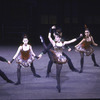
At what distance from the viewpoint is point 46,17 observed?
2473 centimetres

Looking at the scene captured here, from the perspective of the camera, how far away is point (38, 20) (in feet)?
79.7

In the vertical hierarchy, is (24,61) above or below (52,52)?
below

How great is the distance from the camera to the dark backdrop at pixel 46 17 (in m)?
23.9

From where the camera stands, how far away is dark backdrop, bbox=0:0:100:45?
78.4ft

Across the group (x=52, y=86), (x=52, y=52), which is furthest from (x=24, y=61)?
(x=52, y=86)

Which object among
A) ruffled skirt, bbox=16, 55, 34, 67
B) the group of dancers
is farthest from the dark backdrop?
ruffled skirt, bbox=16, 55, 34, 67

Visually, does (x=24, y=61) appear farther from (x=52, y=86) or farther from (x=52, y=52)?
(x=52, y=86)

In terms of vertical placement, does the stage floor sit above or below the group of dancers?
below

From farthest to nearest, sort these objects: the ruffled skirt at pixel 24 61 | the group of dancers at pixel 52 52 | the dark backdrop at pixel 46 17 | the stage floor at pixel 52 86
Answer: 1. the dark backdrop at pixel 46 17
2. the ruffled skirt at pixel 24 61
3. the group of dancers at pixel 52 52
4. the stage floor at pixel 52 86

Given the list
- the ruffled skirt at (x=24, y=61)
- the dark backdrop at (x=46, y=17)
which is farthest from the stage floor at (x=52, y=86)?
the dark backdrop at (x=46, y=17)

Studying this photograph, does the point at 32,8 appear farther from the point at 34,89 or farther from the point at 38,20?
the point at 34,89

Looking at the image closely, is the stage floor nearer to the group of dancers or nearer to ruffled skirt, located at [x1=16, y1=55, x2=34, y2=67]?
the group of dancers

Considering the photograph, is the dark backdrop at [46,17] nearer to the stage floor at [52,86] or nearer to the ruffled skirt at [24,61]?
the stage floor at [52,86]

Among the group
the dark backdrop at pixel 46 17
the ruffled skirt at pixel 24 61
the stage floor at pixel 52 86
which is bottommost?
the stage floor at pixel 52 86
